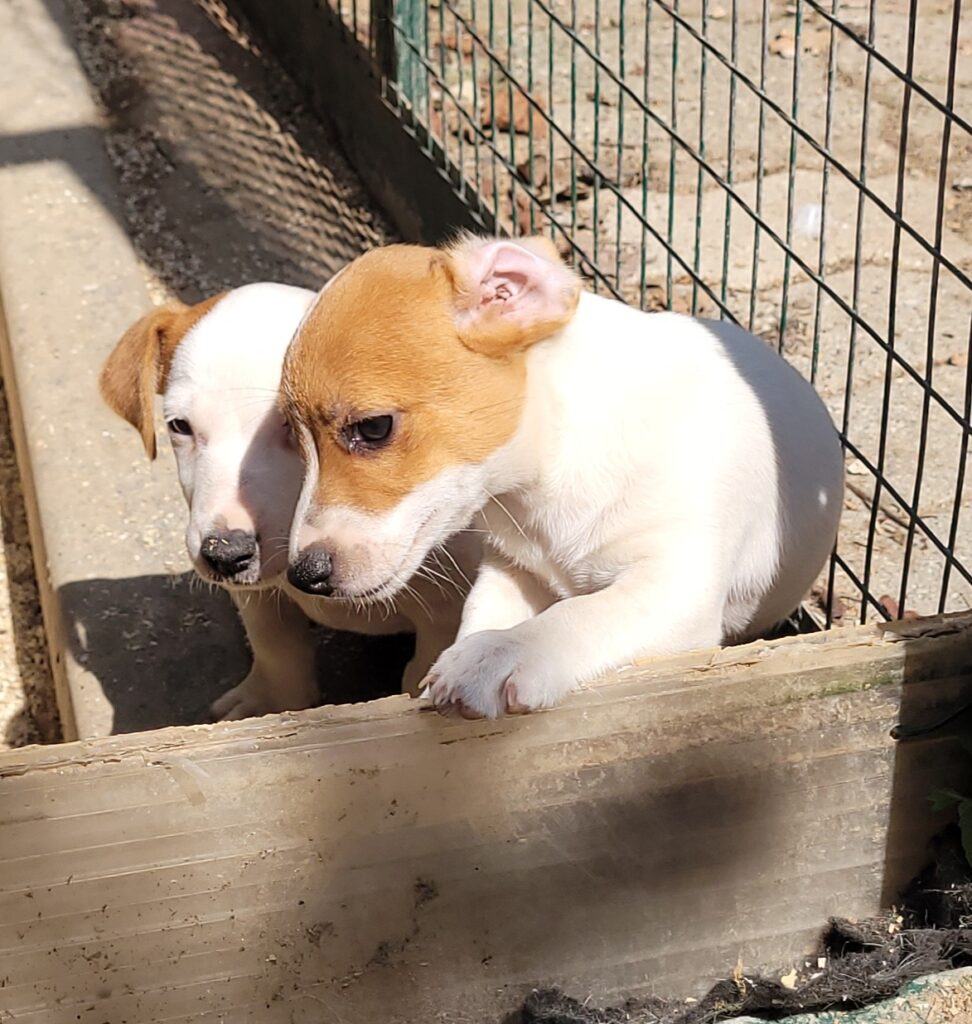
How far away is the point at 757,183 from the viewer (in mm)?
3865

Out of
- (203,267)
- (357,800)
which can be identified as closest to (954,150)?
(203,267)

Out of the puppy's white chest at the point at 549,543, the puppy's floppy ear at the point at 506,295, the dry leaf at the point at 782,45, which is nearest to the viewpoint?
the puppy's floppy ear at the point at 506,295

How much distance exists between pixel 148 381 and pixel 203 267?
2236 millimetres

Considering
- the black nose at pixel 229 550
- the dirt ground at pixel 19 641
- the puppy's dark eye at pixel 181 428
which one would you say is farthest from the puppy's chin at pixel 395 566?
the dirt ground at pixel 19 641

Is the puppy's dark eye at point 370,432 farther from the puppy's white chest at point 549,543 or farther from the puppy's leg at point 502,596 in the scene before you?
the puppy's leg at point 502,596

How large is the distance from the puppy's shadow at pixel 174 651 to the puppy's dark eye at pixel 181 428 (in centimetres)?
77

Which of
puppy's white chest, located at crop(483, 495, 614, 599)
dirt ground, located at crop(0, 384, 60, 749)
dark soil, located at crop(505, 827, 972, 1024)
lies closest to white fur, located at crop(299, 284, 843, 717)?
puppy's white chest, located at crop(483, 495, 614, 599)

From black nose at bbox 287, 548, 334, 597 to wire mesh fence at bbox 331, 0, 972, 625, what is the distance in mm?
1255

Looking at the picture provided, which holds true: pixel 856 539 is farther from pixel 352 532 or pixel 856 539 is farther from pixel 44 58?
pixel 44 58

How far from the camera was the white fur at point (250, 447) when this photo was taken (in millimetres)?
3031

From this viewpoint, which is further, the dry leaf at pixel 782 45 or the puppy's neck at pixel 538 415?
the dry leaf at pixel 782 45

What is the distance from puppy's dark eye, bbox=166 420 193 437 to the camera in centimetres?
316

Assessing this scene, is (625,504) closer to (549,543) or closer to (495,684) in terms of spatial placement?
(549,543)

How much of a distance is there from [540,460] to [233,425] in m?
0.61
